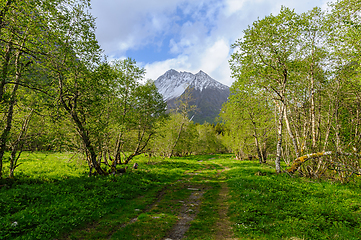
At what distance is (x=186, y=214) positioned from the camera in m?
11.2

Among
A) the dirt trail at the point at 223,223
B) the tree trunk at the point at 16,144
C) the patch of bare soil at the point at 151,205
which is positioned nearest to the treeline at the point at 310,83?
the dirt trail at the point at 223,223

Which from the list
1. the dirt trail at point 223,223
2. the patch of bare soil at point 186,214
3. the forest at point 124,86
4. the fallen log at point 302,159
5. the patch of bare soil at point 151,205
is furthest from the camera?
the fallen log at point 302,159

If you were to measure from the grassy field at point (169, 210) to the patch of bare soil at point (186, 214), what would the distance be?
0.08m

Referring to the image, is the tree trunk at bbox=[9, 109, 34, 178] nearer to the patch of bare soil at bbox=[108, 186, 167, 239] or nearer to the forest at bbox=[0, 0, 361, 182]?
the forest at bbox=[0, 0, 361, 182]

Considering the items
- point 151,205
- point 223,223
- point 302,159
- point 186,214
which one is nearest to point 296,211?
point 223,223

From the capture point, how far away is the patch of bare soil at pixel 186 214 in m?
8.61

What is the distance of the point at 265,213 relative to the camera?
10.3 m

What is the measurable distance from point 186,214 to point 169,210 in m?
1.43

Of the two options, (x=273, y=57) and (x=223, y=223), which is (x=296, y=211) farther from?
(x=273, y=57)

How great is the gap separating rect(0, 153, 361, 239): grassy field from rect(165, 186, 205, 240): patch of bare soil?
0.25ft

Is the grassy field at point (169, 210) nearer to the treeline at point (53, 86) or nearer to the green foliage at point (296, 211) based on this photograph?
the green foliage at point (296, 211)

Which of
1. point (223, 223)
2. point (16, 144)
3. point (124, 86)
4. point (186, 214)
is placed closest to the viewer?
point (223, 223)

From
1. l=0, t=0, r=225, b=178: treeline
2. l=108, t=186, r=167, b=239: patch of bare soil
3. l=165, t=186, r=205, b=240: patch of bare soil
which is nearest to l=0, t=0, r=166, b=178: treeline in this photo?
l=0, t=0, r=225, b=178: treeline

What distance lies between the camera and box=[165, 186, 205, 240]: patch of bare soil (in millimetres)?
8609
